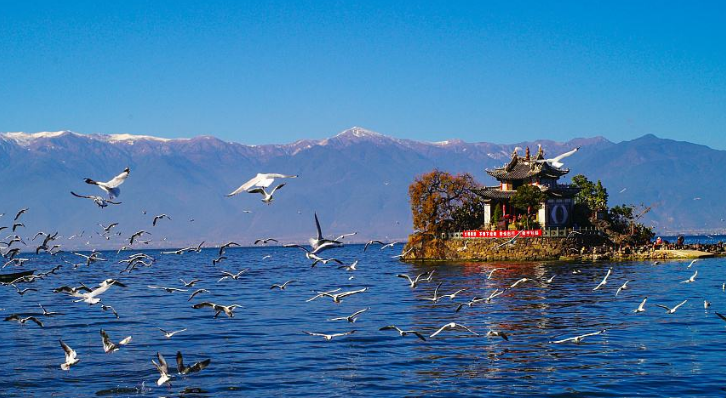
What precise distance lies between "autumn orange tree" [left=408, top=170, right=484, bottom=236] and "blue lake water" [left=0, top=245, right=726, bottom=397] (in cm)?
3937

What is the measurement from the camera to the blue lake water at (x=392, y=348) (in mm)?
25078

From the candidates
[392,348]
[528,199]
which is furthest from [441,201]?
[392,348]

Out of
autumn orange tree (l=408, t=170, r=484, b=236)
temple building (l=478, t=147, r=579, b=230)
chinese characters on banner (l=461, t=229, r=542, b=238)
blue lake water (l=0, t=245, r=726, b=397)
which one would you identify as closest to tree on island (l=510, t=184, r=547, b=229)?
temple building (l=478, t=147, r=579, b=230)

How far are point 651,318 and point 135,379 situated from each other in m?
22.9

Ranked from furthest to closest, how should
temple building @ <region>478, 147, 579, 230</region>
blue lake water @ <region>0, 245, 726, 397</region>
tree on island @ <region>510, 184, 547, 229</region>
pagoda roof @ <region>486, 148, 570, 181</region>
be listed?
1. pagoda roof @ <region>486, 148, 570, 181</region>
2. temple building @ <region>478, 147, 579, 230</region>
3. tree on island @ <region>510, 184, 547, 229</region>
4. blue lake water @ <region>0, 245, 726, 397</region>

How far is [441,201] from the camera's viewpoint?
94.3 meters

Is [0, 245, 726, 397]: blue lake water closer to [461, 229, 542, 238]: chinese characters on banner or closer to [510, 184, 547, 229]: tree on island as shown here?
[461, 229, 542, 238]: chinese characters on banner

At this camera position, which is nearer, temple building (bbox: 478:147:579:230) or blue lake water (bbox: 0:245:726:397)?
blue lake water (bbox: 0:245:726:397)

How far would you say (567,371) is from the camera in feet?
86.6

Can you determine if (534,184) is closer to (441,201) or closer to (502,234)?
(502,234)

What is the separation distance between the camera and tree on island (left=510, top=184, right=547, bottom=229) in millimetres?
93750

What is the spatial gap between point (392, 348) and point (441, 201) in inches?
2508

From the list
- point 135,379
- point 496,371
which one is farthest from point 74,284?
point 496,371

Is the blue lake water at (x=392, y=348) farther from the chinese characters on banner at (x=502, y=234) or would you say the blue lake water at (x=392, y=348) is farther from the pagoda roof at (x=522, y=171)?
the pagoda roof at (x=522, y=171)
